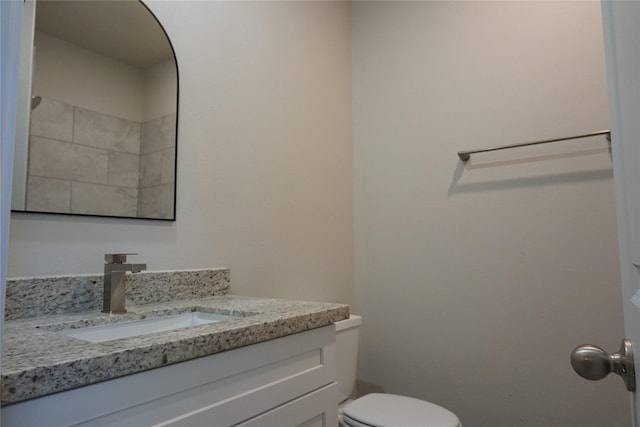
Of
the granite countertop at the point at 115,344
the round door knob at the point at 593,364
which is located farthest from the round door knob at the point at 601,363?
the granite countertop at the point at 115,344

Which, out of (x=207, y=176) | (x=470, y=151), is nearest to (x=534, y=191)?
(x=470, y=151)

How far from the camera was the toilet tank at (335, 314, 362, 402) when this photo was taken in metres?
1.57

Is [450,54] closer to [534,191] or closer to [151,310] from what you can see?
[534,191]

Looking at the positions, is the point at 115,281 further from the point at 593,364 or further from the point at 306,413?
the point at 593,364

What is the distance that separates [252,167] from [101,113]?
547 millimetres

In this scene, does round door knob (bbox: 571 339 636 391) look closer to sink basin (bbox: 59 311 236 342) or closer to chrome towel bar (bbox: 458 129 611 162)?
sink basin (bbox: 59 311 236 342)

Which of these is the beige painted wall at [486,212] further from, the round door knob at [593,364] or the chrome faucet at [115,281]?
the chrome faucet at [115,281]

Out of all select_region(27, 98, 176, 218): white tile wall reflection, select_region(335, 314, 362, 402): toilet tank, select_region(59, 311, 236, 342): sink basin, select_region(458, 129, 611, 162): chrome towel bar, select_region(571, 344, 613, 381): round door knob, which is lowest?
select_region(335, 314, 362, 402): toilet tank

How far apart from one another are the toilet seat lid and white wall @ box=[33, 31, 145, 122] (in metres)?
1.22

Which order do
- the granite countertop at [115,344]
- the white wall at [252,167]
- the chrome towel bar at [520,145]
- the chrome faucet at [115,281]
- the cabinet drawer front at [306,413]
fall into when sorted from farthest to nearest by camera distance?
1. the chrome towel bar at [520,145]
2. the white wall at [252,167]
3. the chrome faucet at [115,281]
4. the cabinet drawer front at [306,413]
5. the granite countertop at [115,344]

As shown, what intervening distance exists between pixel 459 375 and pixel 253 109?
141cm

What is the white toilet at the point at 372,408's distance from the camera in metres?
1.33

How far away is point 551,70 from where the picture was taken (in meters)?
1.64

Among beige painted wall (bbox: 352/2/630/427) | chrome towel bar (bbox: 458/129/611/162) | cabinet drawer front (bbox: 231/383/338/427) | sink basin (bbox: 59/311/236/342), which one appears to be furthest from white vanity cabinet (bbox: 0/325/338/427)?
chrome towel bar (bbox: 458/129/611/162)
